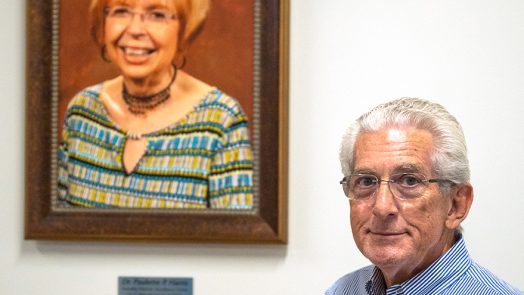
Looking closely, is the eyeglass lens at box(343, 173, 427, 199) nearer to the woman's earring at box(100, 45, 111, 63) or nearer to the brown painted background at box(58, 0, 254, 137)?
the brown painted background at box(58, 0, 254, 137)

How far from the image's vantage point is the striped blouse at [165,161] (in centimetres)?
286

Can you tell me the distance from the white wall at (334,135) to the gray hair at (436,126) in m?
1.05

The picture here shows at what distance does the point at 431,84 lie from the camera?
2807 millimetres

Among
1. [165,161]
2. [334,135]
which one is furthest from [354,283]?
[165,161]

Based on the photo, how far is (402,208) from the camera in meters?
1.73

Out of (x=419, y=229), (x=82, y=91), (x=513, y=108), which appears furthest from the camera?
(x=82, y=91)

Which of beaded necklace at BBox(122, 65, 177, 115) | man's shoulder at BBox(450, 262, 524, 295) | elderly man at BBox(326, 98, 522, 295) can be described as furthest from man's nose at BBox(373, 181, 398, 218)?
beaded necklace at BBox(122, 65, 177, 115)

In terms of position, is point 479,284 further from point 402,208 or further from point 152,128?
point 152,128

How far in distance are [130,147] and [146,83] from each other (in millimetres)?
231

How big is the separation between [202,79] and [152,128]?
0.24m

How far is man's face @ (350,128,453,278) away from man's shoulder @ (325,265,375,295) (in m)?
0.30

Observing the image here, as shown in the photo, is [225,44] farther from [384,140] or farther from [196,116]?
[384,140]

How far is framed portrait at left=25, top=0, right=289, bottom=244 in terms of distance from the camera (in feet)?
9.29

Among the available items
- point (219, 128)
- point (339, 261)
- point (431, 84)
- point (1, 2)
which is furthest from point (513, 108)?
point (1, 2)
